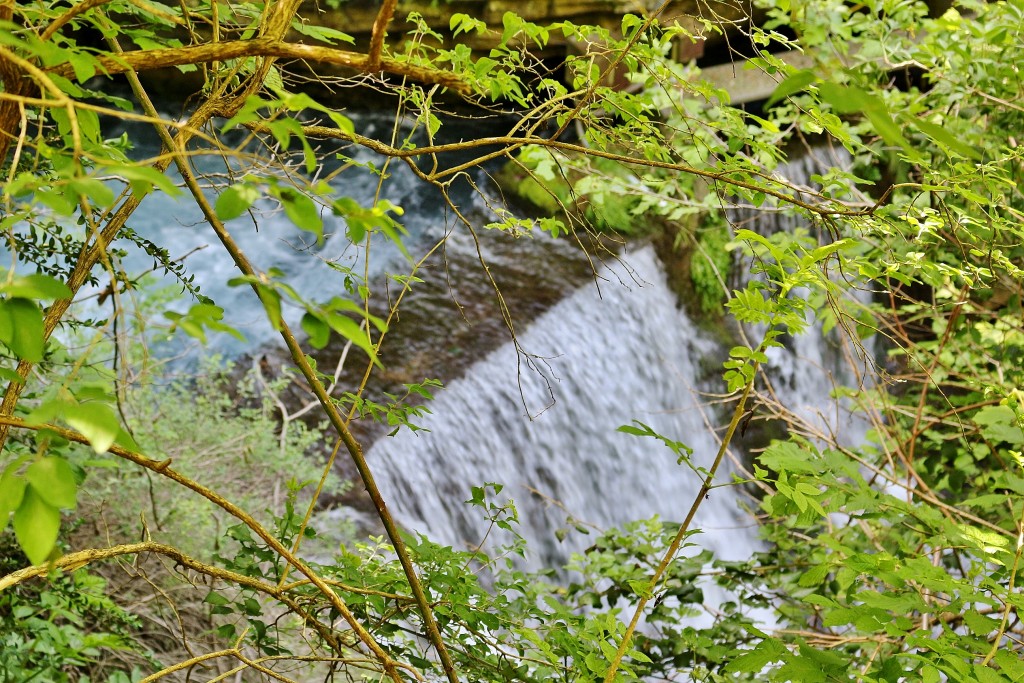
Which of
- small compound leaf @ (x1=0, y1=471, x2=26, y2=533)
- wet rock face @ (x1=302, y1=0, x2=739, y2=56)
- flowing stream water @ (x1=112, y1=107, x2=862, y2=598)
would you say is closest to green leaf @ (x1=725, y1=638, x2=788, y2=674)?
small compound leaf @ (x1=0, y1=471, x2=26, y2=533)

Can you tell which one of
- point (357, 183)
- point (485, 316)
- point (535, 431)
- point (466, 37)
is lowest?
point (535, 431)

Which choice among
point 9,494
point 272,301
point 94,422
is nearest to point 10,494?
point 9,494

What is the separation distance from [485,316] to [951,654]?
12.9 ft

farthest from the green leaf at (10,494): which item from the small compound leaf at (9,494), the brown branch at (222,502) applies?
the brown branch at (222,502)

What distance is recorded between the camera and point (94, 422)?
622 mm

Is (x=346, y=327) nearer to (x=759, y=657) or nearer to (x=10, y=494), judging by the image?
(x=10, y=494)

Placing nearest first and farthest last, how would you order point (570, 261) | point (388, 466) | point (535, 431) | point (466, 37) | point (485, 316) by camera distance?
point (388, 466) → point (535, 431) → point (485, 316) → point (570, 261) → point (466, 37)

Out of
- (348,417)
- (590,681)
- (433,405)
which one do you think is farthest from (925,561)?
(433,405)

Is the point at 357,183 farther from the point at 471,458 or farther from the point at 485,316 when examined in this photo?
the point at 471,458

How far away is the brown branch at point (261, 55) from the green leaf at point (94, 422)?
16.2 inches

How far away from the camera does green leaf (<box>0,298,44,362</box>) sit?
69cm

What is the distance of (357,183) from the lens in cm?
662

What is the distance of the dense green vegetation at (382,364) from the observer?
750mm

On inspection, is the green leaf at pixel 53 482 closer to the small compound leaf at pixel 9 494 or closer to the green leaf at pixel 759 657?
the small compound leaf at pixel 9 494
